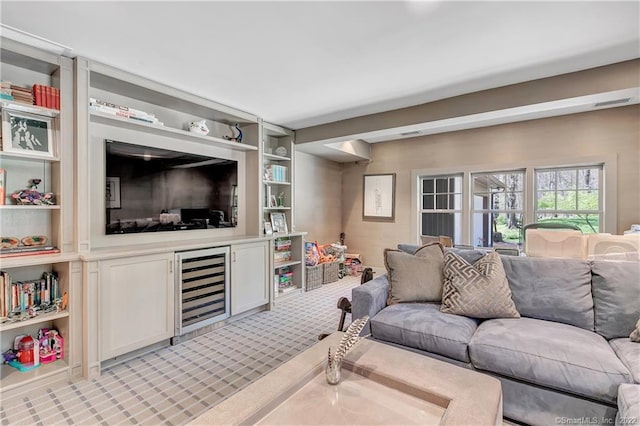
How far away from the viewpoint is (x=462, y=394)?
1261 mm

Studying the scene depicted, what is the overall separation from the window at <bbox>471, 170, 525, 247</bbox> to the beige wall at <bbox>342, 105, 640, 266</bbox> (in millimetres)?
290

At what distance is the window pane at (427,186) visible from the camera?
5.30m

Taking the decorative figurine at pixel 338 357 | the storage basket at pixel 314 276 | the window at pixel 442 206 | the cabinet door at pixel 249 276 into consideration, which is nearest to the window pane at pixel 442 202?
the window at pixel 442 206

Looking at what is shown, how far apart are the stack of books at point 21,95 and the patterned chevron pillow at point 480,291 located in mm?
3357

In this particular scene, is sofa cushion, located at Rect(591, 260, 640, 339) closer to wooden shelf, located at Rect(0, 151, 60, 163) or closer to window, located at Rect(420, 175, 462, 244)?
window, located at Rect(420, 175, 462, 244)

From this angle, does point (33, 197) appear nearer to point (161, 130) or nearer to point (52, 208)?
point (52, 208)

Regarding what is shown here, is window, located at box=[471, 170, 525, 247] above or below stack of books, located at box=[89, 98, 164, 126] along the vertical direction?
below

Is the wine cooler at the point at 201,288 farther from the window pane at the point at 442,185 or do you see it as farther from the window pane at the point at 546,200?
the window pane at the point at 546,200

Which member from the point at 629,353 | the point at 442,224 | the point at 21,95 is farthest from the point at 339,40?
the point at 442,224

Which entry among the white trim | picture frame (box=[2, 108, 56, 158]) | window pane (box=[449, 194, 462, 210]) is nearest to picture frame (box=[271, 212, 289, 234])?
the white trim

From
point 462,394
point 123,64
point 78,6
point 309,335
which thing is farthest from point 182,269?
point 462,394

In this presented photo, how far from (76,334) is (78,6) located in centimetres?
222

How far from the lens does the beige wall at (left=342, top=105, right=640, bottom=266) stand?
3.65 metres

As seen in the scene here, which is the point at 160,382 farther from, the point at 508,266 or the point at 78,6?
the point at 508,266
